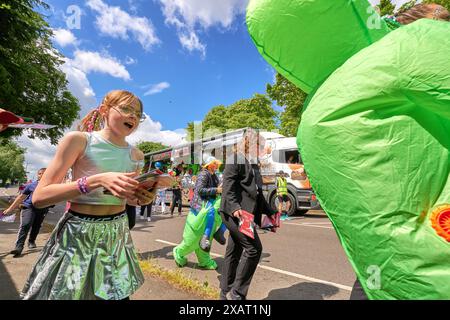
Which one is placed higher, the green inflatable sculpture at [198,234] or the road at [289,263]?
the green inflatable sculpture at [198,234]

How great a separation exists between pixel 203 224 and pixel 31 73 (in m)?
12.3

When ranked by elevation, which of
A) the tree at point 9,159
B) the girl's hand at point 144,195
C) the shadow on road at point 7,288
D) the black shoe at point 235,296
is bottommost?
the shadow on road at point 7,288

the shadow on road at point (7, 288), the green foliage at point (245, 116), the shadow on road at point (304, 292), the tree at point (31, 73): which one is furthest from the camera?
the green foliage at point (245, 116)

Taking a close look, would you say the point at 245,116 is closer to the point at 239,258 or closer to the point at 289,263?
the point at 289,263

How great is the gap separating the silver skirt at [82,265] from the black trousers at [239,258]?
1.47 m

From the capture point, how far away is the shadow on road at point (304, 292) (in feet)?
12.1

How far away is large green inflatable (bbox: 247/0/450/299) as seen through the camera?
115cm

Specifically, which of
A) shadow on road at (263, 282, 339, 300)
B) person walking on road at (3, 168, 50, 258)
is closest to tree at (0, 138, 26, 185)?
person walking on road at (3, 168, 50, 258)

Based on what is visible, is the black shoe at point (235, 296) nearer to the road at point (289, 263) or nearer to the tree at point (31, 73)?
the road at point (289, 263)

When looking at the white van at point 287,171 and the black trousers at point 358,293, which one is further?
the white van at point 287,171

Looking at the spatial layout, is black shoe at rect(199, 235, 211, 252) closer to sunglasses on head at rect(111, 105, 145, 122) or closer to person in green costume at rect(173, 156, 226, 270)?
person in green costume at rect(173, 156, 226, 270)

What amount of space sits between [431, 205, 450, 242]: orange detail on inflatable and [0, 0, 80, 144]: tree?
12.5 metres

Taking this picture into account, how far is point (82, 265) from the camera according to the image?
162 centimetres

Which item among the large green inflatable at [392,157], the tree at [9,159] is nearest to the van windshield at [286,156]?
the large green inflatable at [392,157]
